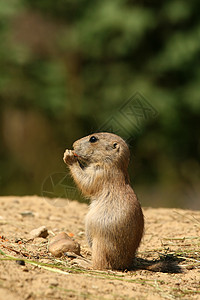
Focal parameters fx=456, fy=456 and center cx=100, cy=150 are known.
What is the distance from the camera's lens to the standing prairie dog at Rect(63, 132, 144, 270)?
419 centimetres

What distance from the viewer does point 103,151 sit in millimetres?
4562

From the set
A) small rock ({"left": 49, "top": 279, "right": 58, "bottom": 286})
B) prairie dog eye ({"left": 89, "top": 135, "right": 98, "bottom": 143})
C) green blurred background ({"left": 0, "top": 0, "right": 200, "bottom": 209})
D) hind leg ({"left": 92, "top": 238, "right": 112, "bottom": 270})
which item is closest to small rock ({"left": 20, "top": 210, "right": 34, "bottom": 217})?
prairie dog eye ({"left": 89, "top": 135, "right": 98, "bottom": 143})

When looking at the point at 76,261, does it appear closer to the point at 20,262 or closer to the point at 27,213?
the point at 20,262

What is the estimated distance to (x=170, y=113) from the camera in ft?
40.7

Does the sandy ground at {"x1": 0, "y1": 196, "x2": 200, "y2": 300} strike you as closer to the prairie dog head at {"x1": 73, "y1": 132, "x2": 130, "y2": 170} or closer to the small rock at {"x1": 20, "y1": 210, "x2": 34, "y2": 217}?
Answer: the small rock at {"x1": 20, "y1": 210, "x2": 34, "y2": 217}

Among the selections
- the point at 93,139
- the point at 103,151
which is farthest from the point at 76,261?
the point at 93,139

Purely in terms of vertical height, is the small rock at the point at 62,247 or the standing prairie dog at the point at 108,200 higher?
the standing prairie dog at the point at 108,200

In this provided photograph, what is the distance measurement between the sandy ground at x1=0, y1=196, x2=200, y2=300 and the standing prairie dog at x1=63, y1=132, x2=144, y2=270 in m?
0.20

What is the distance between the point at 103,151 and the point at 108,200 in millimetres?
529

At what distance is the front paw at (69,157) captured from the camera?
4648 millimetres

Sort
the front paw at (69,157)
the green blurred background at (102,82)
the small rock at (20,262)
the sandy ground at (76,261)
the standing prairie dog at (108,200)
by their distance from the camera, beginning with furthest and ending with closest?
the green blurred background at (102,82)
the front paw at (69,157)
the standing prairie dog at (108,200)
the small rock at (20,262)
the sandy ground at (76,261)

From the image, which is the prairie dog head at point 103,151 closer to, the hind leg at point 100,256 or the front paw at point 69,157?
the front paw at point 69,157

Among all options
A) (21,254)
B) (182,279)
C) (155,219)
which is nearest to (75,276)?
(21,254)

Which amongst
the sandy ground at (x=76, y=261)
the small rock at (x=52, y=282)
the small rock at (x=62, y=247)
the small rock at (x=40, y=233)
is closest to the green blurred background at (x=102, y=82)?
the sandy ground at (x=76, y=261)
